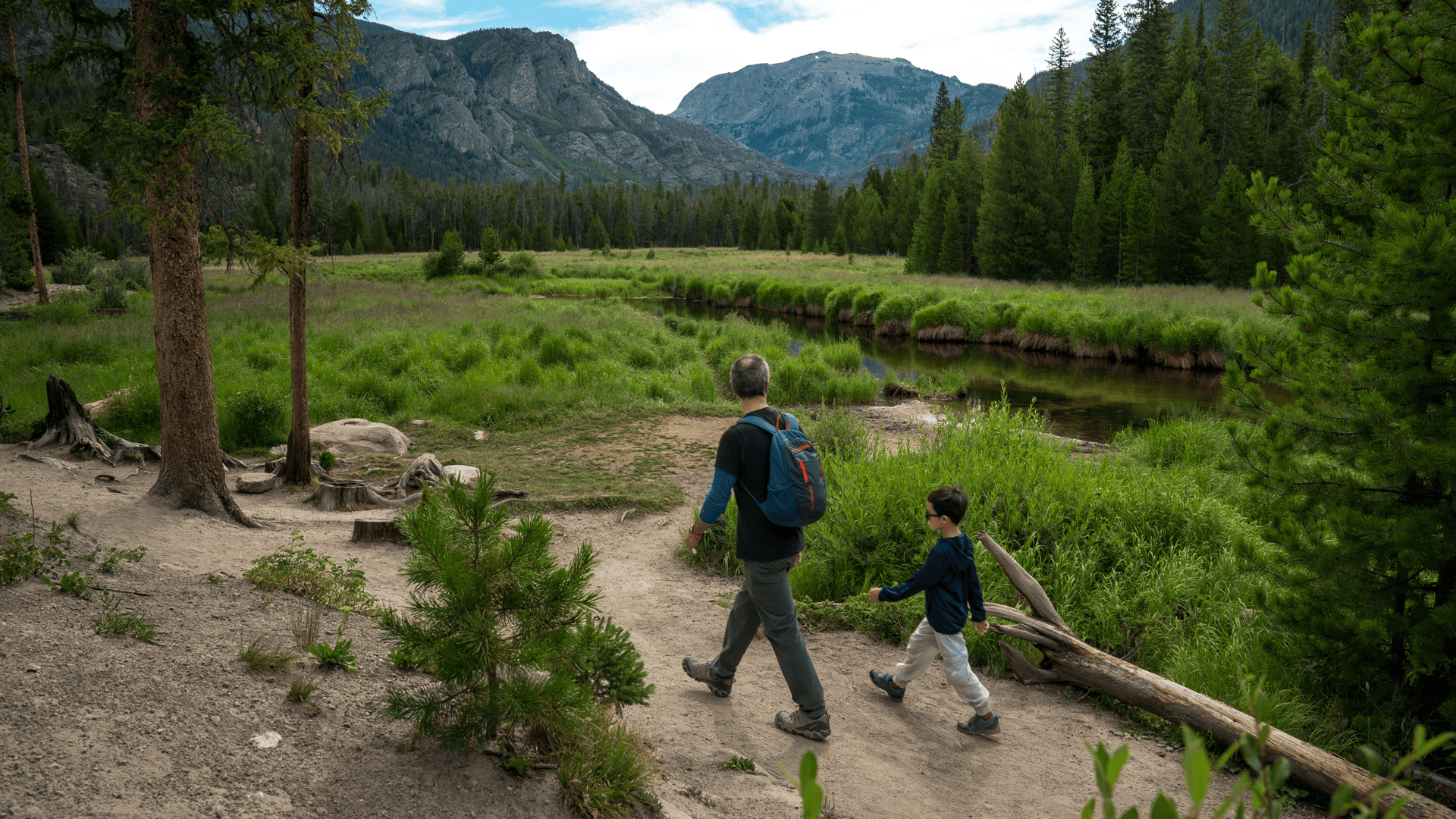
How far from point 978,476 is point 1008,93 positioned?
61543mm

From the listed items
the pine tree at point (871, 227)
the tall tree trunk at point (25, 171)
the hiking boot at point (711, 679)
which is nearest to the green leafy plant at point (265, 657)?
the hiking boot at point (711, 679)

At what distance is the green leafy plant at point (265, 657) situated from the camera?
4.04 metres

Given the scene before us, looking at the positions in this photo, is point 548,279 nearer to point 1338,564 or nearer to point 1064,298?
point 1064,298

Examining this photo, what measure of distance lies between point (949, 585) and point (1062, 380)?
65.5ft

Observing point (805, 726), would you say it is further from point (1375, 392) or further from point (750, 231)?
point (750, 231)

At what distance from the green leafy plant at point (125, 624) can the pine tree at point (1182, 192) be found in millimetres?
48815

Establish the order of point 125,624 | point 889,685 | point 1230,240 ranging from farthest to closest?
1. point 1230,240
2. point 889,685
3. point 125,624

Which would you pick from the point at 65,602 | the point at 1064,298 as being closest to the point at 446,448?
the point at 65,602

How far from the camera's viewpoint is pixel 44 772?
9.87ft

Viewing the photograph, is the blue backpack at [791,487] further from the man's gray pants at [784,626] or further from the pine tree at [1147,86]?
the pine tree at [1147,86]

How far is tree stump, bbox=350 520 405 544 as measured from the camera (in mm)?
8234

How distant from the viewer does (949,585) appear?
4945 millimetres

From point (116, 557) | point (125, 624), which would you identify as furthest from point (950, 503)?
point (116, 557)

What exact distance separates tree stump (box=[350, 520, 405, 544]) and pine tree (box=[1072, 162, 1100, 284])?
4559 cm
